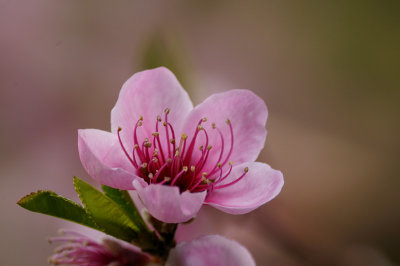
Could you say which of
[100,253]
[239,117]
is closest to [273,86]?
[239,117]

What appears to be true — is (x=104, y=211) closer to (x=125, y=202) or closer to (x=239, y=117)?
(x=125, y=202)

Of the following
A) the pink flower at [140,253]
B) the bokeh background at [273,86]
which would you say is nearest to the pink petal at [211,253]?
the pink flower at [140,253]

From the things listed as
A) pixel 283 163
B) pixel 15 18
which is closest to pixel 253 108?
pixel 283 163

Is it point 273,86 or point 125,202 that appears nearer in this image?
point 125,202

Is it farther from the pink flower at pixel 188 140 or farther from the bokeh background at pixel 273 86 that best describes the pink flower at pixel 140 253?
the bokeh background at pixel 273 86

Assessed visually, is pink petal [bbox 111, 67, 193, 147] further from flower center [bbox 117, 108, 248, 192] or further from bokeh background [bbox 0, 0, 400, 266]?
bokeh background [bbox 0, 0, 400, 266]

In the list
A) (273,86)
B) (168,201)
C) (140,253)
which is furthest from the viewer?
(273,86)

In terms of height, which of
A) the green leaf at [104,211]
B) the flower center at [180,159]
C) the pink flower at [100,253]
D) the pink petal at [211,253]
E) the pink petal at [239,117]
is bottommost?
the pink flower at [100,253]

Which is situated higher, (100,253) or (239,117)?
(239,117)
